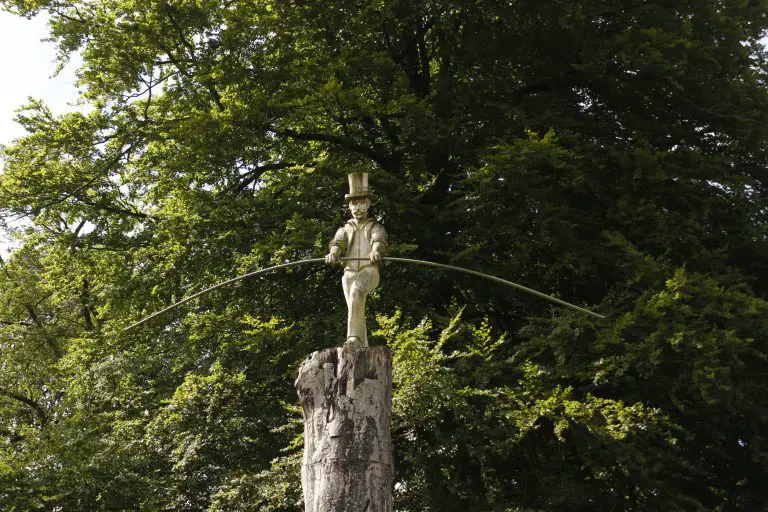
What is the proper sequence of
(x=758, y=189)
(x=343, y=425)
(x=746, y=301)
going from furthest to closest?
(x=758, y=189) → (x=746, y=301) → (x=343, y=425)

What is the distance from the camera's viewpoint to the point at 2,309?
21.0 metres

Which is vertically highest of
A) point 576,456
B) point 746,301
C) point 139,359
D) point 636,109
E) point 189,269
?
point 636,109

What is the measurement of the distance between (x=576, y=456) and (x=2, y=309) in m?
13.6

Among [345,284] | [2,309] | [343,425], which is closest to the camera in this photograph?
[343,425]

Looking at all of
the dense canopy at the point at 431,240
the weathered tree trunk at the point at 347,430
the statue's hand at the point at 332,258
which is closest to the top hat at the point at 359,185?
the statue's hand at the point at 332,258

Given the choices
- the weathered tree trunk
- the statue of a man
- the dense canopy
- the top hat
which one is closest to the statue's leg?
the statue of a man

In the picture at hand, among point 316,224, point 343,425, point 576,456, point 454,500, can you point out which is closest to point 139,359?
point 316,224

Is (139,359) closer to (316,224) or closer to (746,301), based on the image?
(316,224)

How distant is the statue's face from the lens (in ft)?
28.7

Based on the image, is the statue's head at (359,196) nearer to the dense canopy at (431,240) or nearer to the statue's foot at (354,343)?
the statue's foot at (354,343)

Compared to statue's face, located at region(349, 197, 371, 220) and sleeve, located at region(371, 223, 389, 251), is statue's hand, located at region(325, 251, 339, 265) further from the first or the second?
statue's face, located at region(349, 197, 371, 220)

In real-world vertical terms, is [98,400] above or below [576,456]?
above

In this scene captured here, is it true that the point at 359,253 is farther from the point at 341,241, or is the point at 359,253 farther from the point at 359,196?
the point at 359,196

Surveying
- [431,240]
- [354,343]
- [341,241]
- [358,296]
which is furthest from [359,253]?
[431,240]
